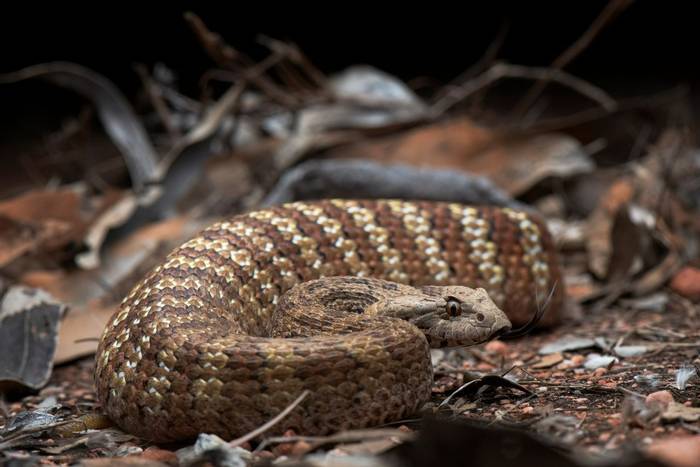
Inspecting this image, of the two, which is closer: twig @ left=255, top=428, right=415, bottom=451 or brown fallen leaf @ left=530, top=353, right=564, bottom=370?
twig @ left=255, top=428, right=415, bottom=451

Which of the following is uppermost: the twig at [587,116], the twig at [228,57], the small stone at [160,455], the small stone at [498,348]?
the twig at [228,57]

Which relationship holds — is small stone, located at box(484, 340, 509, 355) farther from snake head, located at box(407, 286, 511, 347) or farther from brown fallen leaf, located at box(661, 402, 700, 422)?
brown fallen leaf, located at box(661, 402, 700, 422)

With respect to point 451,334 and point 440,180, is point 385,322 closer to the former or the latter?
point 451,334

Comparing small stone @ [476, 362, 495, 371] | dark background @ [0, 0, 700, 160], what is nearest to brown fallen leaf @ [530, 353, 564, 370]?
small stone @ [476, 362, 495, 371]

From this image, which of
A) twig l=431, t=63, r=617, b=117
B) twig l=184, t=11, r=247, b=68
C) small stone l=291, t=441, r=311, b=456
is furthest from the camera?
twig l=431, t=63, r=617, b=117

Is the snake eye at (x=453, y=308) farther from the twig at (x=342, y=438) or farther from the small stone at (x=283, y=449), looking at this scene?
the small stone at (x=283, y=449)

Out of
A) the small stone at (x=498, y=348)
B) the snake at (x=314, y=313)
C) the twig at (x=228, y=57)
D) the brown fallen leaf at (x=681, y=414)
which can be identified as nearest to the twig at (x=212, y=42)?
the twig at (x=228, y=57)

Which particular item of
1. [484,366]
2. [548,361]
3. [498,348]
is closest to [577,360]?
[548,361]
